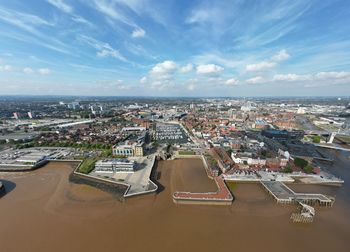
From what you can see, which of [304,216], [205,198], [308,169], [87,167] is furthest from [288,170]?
[87,167]

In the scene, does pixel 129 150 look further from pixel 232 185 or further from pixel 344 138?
pixel 344 138

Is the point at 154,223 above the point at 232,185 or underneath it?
above

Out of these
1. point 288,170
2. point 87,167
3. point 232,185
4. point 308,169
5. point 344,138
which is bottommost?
point 344,138

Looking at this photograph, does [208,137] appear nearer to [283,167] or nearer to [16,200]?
[283,167]

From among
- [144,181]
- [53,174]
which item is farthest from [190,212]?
[53,174]

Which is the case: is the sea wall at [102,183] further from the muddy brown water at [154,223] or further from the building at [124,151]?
the building at [124,151]

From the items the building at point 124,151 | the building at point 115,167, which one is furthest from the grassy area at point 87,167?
the building at point 124,151

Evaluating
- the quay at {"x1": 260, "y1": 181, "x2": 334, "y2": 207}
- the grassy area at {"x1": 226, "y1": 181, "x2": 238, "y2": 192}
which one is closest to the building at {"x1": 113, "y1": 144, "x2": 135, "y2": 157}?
the grassy area at {"x1": 226, "y1": 181, "x2": 238, "y2": 192}

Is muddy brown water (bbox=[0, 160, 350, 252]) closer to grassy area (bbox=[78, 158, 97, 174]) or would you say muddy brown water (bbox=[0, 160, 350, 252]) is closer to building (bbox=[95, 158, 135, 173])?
grassy area (bbox=[78, 158, 97, 174])
